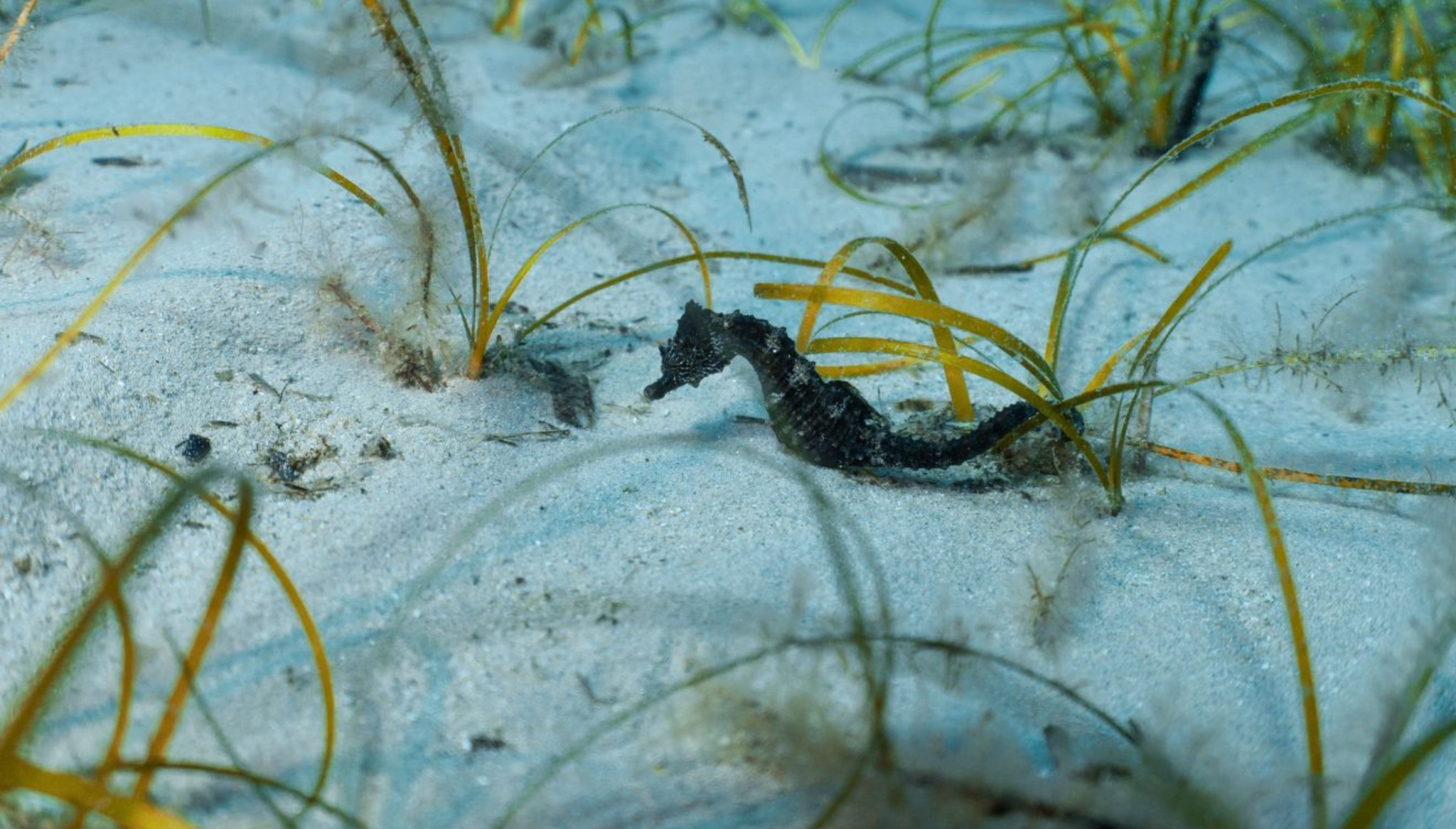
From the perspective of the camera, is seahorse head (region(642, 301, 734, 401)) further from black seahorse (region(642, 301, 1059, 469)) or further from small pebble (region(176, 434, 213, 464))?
small pebble (region(176, 434, 213, 464))

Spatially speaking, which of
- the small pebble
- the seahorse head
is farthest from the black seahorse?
the small pebble

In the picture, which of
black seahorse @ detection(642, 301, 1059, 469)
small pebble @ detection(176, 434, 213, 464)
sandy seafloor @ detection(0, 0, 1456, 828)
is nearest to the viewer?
sandy seafloor @ detection(0, 0, 1456, 828)

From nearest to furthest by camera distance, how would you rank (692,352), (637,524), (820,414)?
(637,524)
(820,414)
(692,352)

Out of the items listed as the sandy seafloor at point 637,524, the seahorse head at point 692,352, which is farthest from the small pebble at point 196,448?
the seahorse head at point 692,352

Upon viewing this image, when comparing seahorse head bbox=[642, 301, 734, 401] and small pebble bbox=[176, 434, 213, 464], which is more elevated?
seahorse head bbox=[642, 301, 734, 401]

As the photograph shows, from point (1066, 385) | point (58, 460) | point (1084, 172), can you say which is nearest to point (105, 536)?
point (58, 460)

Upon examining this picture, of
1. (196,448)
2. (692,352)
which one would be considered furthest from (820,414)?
(196,448)

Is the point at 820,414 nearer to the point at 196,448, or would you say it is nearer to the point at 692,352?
the point at 692,352
